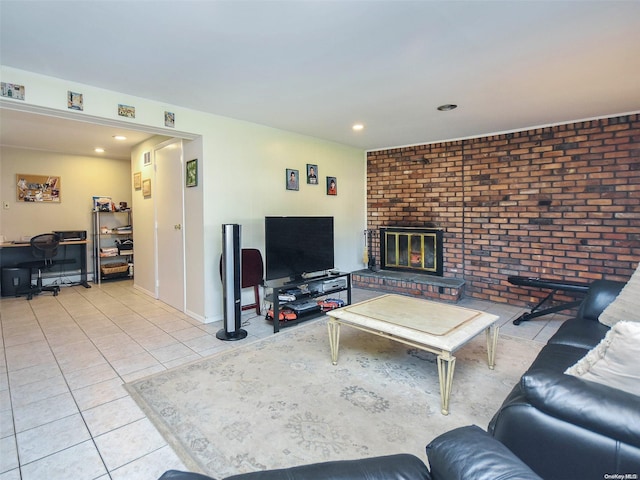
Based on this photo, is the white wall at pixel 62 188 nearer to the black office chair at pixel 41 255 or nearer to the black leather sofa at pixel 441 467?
the black office chair at pixel 41 255

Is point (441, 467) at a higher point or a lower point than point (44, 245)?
lower

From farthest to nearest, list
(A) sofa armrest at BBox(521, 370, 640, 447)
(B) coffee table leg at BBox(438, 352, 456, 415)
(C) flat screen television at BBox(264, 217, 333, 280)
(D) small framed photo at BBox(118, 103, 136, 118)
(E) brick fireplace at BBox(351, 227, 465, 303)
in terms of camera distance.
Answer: (E) brick fireplace at BBox(351, 227, 465, 303) → (C) flat screen television at BBox(264, 217, 333, 280) → (D) small framed photo at BBox(118, 103, 136, 118) → (B) coffee table leg at BBox(438, 352, 456, 415) → (A) sofa armrest at BBox(521, 370, 640, 447)

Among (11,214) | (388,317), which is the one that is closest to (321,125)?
(388,317)

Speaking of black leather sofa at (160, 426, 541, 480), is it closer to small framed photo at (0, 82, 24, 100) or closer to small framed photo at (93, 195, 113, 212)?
small framed photo at (0, 82, 24, 100)

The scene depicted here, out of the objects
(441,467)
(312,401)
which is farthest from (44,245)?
(441,467)

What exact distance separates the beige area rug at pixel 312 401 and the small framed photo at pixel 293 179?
2.10 meters

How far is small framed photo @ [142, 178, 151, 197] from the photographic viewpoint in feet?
15.0

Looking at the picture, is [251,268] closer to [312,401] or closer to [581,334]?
[312,401]

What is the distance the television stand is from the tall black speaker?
369 mm

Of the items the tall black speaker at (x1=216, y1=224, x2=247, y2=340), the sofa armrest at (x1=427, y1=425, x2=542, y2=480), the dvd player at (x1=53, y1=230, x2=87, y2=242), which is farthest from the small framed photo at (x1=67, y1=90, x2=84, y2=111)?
the dvd player at (x1=53, y1=230, x2=87, y2=242)

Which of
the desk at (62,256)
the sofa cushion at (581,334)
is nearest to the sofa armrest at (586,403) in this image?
the sofa cushion at (581,334)

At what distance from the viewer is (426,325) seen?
2250mm

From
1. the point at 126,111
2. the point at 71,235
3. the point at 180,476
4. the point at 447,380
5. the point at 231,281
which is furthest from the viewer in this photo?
the point at 71,235

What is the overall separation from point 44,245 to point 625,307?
6637 mm
